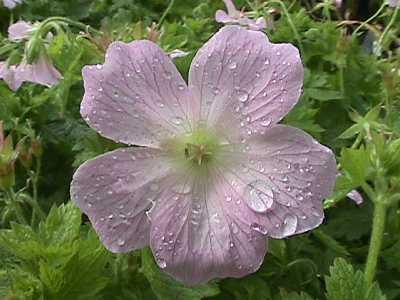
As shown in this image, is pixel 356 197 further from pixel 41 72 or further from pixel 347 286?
pixel 41 72

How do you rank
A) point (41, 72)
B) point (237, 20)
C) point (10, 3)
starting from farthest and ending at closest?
point (10, 3) < point (237, 20) < point (41, 72)

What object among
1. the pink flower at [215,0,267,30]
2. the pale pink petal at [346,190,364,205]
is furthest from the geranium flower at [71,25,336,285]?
the pink flower at [215,0,267,30]

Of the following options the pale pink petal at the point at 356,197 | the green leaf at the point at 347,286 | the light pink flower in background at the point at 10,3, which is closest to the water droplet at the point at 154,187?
the green leaf at the point at 347,286

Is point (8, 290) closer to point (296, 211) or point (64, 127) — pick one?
point (296, 211)

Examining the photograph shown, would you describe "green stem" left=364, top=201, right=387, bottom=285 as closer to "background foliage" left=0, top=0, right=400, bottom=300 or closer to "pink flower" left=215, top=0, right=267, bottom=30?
"background foliage" left=0, top=0, right=400, bottom=300

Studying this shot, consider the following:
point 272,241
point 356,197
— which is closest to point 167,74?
point 272,241

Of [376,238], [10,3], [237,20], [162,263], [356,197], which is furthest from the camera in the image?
[10,3]

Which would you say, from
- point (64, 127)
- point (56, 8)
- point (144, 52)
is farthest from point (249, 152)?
point (56, 8)

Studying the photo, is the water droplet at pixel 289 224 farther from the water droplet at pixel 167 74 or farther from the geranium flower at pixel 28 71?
the geranium flower at pixel 28 71
